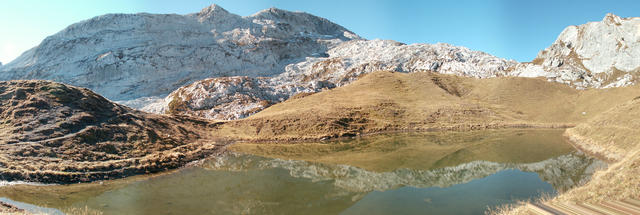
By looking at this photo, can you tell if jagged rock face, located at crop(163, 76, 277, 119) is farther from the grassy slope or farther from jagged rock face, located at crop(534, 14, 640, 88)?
jagged rock face, located at crop(534, 14, 640, 88)

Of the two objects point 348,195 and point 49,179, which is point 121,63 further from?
point 348,195

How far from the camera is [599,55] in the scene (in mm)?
123500

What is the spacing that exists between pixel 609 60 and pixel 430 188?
149 m

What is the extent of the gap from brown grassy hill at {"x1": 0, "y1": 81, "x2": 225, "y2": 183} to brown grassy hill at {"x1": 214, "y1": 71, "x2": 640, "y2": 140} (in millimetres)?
21642

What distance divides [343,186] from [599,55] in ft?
511

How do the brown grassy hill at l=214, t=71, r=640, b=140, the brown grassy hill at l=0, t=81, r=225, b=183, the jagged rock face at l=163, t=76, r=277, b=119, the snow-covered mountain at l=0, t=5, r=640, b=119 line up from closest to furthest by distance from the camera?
the brown grassy hill at l=0, t=81, r=225, b=183 → the brown grassy hill at l=214, t=71, r=640, b=140 → the jagged rock face at l=163, t=76, r=277, b=119 → the snow-covered mountain at l=0, t=5, r=640, b=119

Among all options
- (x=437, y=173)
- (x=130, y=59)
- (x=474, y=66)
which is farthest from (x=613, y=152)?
(x=130, y=59)

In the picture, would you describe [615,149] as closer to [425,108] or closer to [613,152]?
[613,152]

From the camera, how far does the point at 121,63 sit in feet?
537

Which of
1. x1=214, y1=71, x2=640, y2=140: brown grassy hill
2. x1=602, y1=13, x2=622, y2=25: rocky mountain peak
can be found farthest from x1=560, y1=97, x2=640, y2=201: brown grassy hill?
x1=602, y1=13, x2=622, y2=25: rocky mountain peak

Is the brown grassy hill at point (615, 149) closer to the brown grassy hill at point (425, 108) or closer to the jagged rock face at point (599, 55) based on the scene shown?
the brown grassy hill at point (425, 108)

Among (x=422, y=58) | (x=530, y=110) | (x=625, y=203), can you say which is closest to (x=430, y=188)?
(x=625, y=203)

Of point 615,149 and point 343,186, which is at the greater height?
point 615,149

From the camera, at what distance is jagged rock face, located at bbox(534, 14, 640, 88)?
112062 mm
